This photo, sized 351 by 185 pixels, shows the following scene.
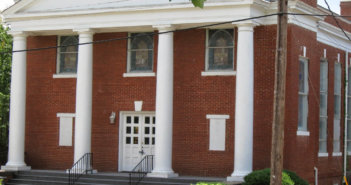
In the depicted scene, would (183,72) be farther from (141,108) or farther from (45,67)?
(45,67)

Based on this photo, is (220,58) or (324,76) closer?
(220,58)

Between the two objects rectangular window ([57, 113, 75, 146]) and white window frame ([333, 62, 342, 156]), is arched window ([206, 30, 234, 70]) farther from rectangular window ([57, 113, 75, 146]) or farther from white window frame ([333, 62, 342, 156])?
white window frame ([333, 62, 342, 156])

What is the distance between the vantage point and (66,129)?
98.6 feet

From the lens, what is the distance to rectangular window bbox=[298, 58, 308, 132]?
28.2 metres

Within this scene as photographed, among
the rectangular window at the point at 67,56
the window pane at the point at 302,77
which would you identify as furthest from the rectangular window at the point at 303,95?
the rectangular window at the point at 67,56

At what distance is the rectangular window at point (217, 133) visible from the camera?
90.3 feet

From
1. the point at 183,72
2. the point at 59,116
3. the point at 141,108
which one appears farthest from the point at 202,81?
the point at 59,116

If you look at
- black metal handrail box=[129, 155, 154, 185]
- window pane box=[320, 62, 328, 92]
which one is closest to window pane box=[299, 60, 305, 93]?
window pane box=[320, 62, 328, 92]

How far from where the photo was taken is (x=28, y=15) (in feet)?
94.3

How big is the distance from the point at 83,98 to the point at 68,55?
293cm

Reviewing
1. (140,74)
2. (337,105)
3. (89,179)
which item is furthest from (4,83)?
(337,105)

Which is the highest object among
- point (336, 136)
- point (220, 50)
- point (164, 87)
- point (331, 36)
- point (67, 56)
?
point (331, 36)

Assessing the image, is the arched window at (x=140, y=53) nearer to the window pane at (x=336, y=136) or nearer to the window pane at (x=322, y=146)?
the window pane at (x=322, y=146)

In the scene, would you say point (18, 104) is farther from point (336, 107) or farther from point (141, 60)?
point (336, 107)
